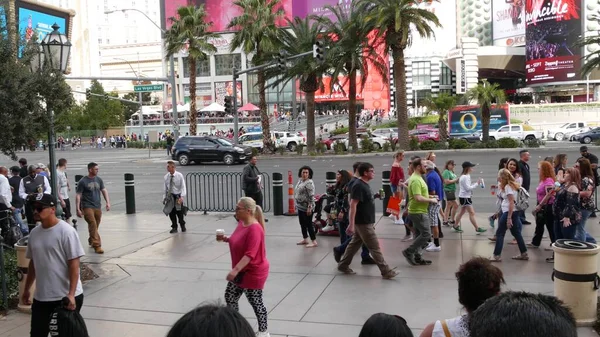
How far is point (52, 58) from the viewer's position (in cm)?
886

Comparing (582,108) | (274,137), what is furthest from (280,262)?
(582,108)

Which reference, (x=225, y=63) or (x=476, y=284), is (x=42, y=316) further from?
(x=225, y=63)

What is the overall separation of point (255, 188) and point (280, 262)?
3637 millimetres

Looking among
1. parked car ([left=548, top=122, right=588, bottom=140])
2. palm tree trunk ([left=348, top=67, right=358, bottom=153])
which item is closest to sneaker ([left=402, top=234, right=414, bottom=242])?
palm tree trunk ([left=348, top=67, right=358, bottom=153])

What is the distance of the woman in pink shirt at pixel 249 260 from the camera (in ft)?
19.4

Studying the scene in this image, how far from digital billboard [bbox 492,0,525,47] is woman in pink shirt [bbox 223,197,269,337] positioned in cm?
9713

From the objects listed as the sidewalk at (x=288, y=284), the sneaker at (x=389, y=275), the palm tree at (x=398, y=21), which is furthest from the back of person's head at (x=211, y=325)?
the palm tree at (x=398, y=21)

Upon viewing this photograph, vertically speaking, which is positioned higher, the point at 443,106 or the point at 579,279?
the point at 443,106

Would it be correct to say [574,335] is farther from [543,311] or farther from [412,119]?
[412,119]

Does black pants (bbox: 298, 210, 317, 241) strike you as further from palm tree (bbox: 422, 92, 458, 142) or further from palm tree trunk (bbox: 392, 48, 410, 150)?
palm tree (bbox: 422, 92, 458, 142)

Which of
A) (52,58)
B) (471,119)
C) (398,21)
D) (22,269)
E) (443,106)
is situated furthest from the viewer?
(471,119)

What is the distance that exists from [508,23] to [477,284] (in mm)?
102881

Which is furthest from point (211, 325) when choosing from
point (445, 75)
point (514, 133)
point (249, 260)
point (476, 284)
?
point (445, 75)

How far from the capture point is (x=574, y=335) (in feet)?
6.34
